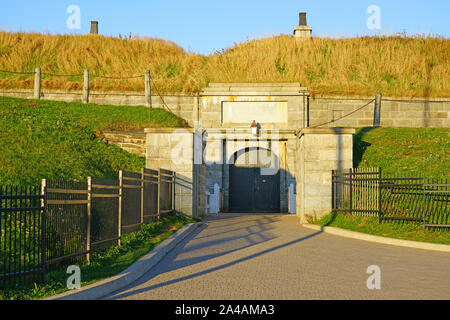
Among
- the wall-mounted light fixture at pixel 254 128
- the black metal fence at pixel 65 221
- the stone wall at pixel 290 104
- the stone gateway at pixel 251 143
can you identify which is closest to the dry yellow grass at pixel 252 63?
the stone wall at pixel 290 104

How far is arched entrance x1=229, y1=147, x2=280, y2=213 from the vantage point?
29094 millimetres

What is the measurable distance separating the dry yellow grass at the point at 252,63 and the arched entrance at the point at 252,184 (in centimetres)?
452

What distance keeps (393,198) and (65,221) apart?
1019 cm

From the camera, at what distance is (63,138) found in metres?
21.7

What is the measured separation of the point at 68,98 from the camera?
101 ft

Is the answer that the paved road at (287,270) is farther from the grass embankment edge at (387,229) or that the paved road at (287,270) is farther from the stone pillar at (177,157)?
the stone pillar at (177,157)

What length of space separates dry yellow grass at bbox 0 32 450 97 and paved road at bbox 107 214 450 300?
55.8ft

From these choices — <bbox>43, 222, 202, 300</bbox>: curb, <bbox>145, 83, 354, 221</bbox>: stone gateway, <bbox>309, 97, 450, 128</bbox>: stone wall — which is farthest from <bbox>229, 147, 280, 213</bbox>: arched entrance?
<bbox>43, 222, 202, 300</bbox>: curb

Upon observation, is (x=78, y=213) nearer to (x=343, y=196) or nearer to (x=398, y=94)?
(x=343, y=196)

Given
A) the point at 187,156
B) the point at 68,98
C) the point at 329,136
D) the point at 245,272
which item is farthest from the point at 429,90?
the point at 245,272

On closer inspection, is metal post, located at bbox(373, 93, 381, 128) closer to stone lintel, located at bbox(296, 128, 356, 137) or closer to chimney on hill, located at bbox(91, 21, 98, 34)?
stone lintel, located at bbox(296, 128, 356, 137)

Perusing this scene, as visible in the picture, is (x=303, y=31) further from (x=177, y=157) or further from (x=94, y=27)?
(x=177, y=157)

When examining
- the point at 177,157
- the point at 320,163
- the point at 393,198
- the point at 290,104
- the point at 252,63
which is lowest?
the point at 393,198

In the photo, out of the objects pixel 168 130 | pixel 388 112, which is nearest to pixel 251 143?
pixel 388 112
